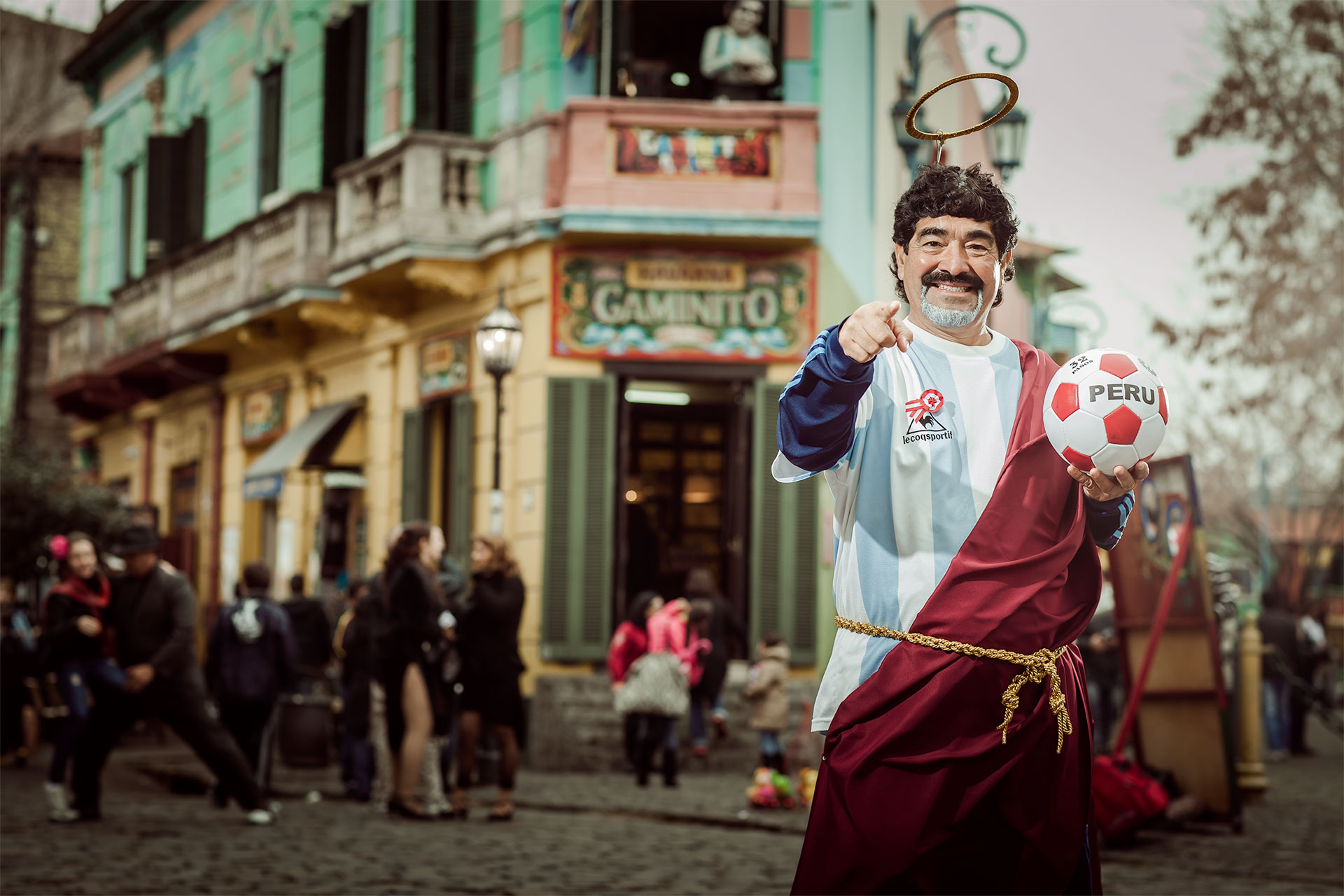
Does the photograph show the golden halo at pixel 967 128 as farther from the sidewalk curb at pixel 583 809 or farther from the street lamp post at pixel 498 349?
the street lamp post at pixel 498 349

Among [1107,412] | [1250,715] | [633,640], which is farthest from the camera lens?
[633,640]

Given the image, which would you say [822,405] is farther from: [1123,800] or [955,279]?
[1123,800]

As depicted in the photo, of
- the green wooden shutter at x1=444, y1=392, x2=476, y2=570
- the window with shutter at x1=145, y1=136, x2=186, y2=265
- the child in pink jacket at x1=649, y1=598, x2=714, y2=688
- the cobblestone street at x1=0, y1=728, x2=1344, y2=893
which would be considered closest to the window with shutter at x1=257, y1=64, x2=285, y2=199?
the window with shutter at x1=145, y1=136, x2=186, y2=265

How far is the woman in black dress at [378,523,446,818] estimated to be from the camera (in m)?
10.8

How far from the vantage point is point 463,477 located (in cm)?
1759

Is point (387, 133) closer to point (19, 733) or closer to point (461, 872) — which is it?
point (19, 733)

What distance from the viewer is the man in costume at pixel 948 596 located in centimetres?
326

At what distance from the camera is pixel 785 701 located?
1317 centimetres

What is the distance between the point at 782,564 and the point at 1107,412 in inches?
524

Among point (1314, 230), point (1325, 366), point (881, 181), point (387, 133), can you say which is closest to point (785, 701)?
point (881, 181)

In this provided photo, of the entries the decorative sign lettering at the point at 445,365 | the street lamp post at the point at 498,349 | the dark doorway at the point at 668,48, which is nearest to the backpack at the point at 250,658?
the street lamp post at the point at 498,349

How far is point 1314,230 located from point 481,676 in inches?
528

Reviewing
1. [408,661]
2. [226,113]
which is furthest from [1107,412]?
[226,113]

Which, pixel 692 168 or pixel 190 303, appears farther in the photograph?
pixel 190 303
